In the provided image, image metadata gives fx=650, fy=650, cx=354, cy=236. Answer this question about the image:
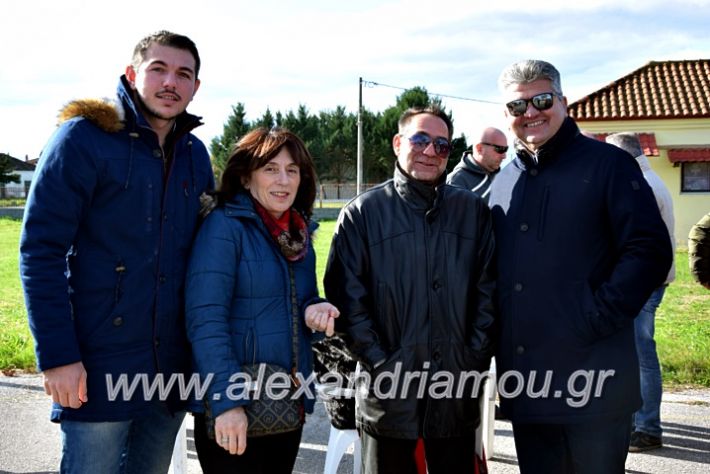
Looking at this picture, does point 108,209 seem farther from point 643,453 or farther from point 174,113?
point 643,453

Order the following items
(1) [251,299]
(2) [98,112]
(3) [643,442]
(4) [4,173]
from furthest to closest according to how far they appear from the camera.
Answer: (4) [4,173], (3) [643,442], (1) [251,299], (2) [98,112]

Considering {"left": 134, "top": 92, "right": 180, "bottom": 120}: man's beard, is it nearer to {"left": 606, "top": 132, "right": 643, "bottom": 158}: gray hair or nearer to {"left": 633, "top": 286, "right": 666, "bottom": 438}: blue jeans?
{"left": 633, "top": 286, "right": 666, "bottom": 438}: blue jeans

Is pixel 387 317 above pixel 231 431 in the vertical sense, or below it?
above

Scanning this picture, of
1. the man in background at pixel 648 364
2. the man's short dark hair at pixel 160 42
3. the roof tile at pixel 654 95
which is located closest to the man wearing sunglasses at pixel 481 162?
the man in background at pixel 648 364

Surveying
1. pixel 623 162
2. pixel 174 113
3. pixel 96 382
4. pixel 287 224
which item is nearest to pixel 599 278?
pixel 623 162

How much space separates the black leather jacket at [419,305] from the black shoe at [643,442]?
2092 millimetres

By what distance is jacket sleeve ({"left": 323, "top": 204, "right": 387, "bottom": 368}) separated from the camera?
2.79m

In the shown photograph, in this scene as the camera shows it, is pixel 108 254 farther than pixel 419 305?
No

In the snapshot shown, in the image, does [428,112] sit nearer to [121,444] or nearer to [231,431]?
[231,431]

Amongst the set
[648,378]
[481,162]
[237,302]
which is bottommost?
[648,378]

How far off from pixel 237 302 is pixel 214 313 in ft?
0.41

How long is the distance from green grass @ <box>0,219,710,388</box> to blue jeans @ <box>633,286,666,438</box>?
4.12ft

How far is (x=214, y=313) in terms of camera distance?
2.43 metres

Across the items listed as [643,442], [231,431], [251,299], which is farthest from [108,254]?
[643,442]
